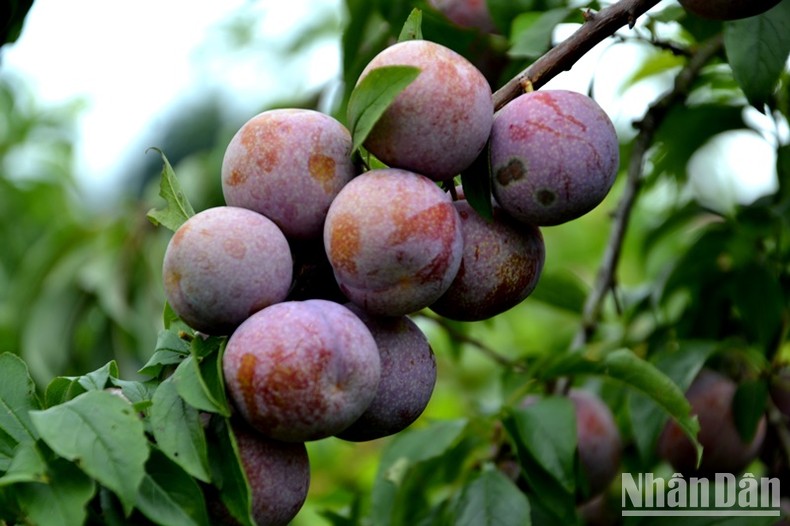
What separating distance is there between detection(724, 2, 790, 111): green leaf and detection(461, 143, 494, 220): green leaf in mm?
377

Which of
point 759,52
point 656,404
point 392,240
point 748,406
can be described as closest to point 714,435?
point 748,406

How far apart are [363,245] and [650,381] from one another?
464mm

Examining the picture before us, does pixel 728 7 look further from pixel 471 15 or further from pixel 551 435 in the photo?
pixel 471 15

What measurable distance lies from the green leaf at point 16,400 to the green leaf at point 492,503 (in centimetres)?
52

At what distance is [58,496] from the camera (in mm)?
712

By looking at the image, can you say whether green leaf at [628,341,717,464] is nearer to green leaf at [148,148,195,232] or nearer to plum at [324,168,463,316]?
plum at [324,168,463,316]

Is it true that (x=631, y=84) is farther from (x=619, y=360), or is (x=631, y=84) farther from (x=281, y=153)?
(x=281, y=153)

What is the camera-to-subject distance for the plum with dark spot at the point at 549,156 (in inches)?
31.6

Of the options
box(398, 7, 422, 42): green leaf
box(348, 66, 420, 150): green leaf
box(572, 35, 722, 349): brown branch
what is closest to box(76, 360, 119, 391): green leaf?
box(348, 66, 420, 150): green leaf

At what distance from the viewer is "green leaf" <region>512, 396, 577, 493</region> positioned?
3.50ft

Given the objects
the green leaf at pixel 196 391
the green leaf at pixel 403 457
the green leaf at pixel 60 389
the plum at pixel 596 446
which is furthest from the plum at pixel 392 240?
the plum at pixel 596 446

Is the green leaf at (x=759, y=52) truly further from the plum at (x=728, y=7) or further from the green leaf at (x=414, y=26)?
the green leaf at (x=414, y=26)

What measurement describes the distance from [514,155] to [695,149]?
0.88 metres

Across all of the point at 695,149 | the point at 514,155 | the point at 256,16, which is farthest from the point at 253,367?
the point at 256,16
